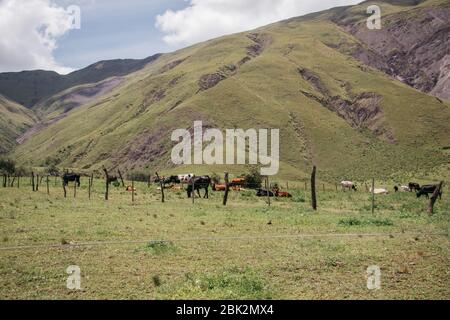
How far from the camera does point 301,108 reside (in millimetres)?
116188

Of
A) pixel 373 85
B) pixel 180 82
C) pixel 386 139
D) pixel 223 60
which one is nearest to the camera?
pixel 386 139

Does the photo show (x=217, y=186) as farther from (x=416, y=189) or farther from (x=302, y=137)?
(x=302, y=137)

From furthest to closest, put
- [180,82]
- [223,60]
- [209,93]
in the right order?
[223,60]
[180,82]
[209,93]

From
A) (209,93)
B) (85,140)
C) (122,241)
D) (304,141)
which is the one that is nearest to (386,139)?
(304,141)

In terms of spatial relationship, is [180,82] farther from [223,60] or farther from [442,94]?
[442,94]

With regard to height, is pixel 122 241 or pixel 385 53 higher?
pixel 385 53

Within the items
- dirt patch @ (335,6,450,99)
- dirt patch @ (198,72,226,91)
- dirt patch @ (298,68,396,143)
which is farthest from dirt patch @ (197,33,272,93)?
dirt patch @ (335,6,450,99)

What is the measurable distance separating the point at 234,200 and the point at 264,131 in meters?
63.1

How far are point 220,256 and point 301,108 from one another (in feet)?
340

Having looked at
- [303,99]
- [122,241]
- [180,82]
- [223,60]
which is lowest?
[122,241]

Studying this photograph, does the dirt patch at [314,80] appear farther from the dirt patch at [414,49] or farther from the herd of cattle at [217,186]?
the herd of cattle at [217,186]

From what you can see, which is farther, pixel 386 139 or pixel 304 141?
pixel 386 139

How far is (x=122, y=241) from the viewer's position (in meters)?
18.0

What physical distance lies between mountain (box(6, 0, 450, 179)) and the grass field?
54324 mm
